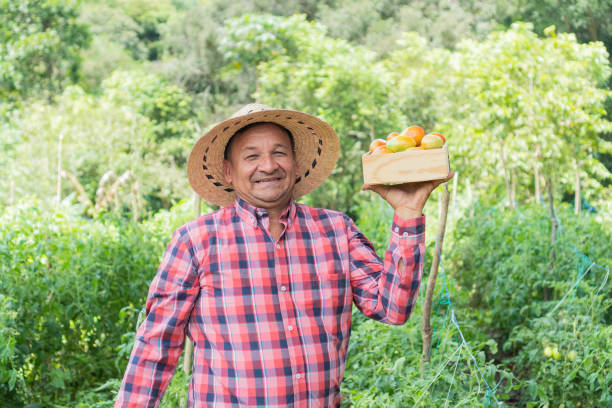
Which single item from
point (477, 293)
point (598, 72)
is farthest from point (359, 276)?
point (598, 72)

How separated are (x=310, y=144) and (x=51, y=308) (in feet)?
6.49

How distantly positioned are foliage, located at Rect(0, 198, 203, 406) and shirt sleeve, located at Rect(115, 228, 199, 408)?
53.0 inches

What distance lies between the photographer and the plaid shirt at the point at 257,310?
4.03 feet

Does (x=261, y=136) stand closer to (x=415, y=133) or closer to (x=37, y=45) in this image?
(x=415, y=133)

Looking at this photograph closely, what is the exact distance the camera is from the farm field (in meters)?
2.52

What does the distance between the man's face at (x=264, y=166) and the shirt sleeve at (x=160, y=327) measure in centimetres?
19

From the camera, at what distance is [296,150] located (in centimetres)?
156

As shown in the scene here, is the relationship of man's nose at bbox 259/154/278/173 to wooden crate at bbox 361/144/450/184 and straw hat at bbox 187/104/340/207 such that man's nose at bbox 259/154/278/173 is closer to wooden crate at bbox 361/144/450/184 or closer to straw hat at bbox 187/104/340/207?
straw hat at bbox 187/104/340/207

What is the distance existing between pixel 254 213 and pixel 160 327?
305mm

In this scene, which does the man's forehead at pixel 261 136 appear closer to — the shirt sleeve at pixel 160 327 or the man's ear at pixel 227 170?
the man's ear at pixel 227 170

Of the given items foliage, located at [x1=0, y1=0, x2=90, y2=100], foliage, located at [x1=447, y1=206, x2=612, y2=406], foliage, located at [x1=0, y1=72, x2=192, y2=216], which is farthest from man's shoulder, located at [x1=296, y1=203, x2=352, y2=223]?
foliage, located at [x1=0, y1=0, x2=90, y2=100]

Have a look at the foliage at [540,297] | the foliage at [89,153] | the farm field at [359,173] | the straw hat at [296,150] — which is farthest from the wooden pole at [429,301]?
the foliage at [89,153]

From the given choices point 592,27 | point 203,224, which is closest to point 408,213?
point 203,224

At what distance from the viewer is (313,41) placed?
10.6 m
